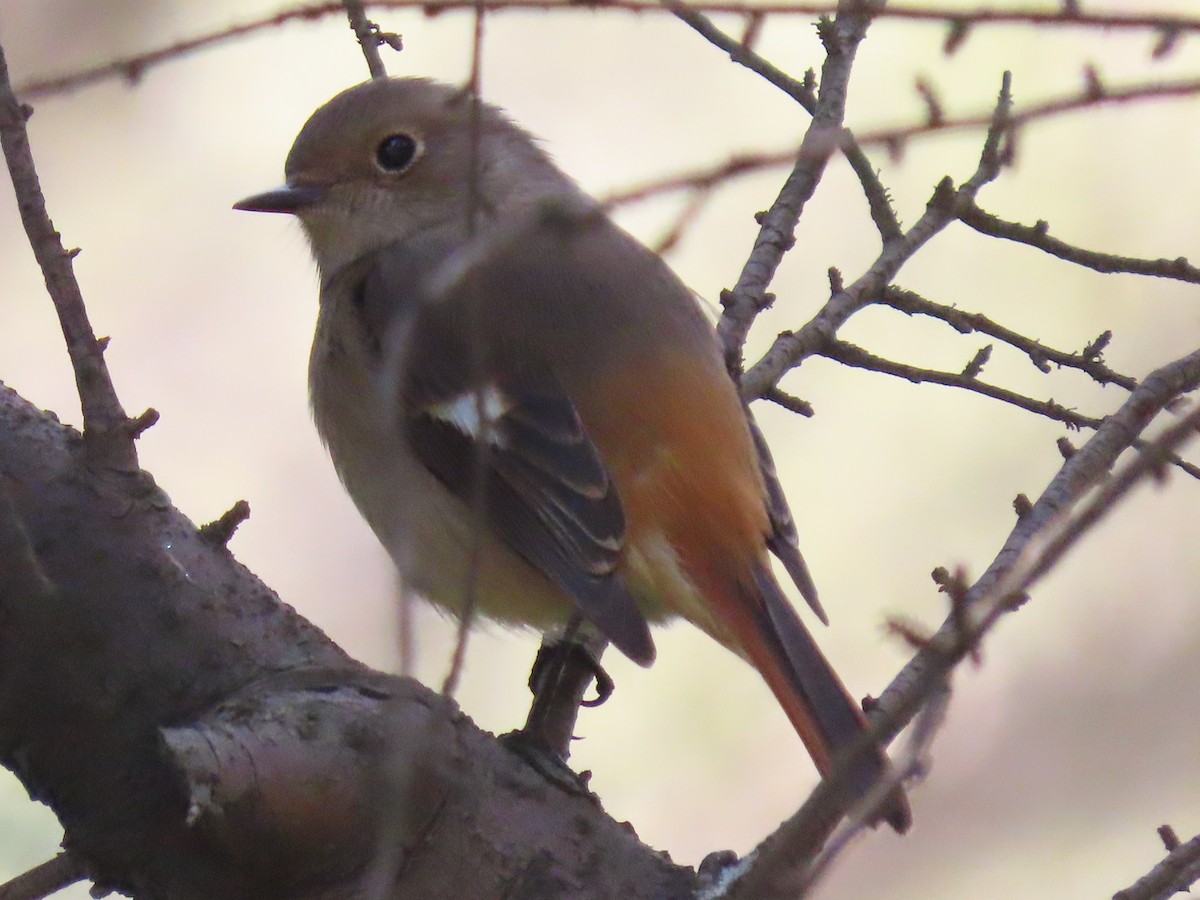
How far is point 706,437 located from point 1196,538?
2.23 m

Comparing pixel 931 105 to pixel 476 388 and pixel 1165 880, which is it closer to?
pixel 476 388

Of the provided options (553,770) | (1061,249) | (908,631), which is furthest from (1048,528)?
(1061,249)

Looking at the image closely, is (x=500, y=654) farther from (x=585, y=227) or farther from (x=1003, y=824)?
(x=585, y=227)

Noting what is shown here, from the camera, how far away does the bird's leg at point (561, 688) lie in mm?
2760

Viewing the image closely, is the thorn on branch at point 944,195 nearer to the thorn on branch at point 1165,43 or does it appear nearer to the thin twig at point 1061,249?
the thin twig at point 1061,249

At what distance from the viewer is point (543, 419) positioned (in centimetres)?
333

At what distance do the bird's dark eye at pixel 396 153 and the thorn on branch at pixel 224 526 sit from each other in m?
2.10

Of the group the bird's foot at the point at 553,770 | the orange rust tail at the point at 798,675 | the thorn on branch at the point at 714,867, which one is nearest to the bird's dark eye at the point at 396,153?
the orange rust tail at the point at 798,675

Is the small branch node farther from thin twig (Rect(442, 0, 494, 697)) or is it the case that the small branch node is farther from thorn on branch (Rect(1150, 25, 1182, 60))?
thin twig (Rect(442, 0, 494, 697))

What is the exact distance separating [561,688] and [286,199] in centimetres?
152

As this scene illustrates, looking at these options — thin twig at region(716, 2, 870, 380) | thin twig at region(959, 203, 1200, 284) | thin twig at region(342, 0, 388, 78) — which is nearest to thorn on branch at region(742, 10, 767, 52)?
thin twig at region(959, 203, 1200, 284)

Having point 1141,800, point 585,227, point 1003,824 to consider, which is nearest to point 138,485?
point 585,227

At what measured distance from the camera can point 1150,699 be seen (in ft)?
15.0

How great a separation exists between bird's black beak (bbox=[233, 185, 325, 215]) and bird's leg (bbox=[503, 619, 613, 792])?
1.25m
